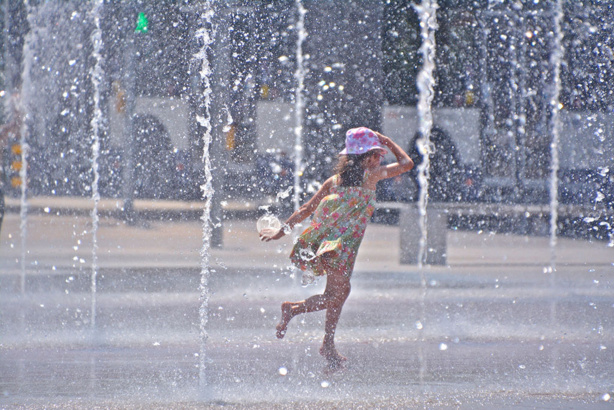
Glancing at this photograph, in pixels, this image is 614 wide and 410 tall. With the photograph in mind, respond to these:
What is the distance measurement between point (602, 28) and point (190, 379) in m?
12.8

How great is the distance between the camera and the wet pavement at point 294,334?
3.51 metres

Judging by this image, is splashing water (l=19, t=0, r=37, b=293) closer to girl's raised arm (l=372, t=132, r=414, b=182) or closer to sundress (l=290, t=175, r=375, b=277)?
sundress (l=290, t=175, r=375, b=277)

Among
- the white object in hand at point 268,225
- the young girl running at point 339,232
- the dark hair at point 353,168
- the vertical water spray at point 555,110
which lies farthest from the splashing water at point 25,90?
the dark hair at point 353,168

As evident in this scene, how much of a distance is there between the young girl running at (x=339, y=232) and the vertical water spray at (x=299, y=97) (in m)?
9.82

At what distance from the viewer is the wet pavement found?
351cm

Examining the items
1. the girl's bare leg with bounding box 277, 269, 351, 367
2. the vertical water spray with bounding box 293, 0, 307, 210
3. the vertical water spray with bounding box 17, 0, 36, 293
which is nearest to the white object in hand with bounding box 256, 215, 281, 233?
the girl's bare leg with bounding box 277, 269, 351, 367

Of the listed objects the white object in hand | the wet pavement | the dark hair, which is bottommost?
the wet pavement

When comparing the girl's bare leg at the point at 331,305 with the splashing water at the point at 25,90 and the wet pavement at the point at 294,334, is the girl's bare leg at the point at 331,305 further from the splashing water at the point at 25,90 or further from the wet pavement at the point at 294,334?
the splashing water at the point at 25,90

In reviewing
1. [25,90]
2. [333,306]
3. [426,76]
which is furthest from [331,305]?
[426,76]

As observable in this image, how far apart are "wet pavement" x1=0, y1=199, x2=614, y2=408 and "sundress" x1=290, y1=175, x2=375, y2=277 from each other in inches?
20.3

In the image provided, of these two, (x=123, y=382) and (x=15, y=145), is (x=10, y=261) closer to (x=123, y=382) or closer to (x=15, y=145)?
(x=15, y=145)

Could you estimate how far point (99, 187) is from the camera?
48.5ft

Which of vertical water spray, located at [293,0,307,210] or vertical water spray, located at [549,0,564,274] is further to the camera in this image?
vertical water spray, located at [549,0,564,274]

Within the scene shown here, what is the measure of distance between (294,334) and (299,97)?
997 centimetres
